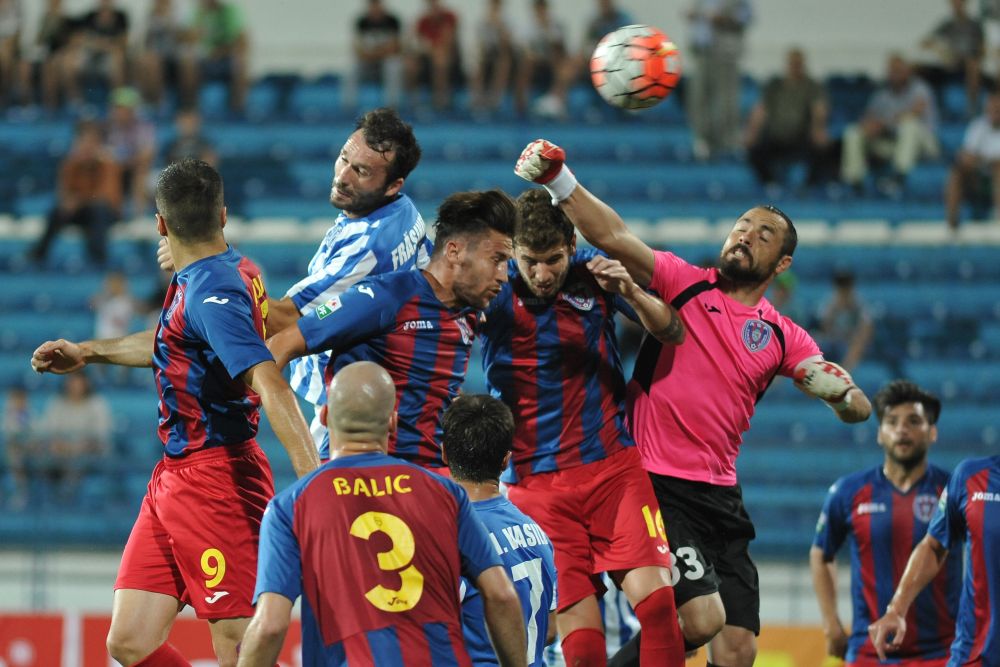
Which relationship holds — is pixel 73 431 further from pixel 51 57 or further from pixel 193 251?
pixel 193 251

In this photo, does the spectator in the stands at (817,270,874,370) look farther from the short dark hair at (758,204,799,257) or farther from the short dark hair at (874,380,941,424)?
the short dark hair at (758,204,799,257)

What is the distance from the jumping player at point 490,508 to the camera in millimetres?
4918

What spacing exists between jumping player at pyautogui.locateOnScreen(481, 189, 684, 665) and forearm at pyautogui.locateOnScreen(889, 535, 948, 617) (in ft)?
4.49

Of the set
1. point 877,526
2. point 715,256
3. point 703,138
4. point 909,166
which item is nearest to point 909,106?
point 909,166

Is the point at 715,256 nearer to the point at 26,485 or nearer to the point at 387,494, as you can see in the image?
the point at 26,485

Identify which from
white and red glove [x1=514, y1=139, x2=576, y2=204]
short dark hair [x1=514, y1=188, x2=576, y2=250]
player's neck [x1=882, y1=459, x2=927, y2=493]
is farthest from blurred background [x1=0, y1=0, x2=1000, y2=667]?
white and red glove [x1=514, y1=139, x2=576, y2=204]

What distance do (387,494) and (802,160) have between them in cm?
1265

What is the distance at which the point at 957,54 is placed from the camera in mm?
16594

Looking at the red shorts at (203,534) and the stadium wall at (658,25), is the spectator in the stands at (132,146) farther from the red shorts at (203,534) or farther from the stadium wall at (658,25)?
the red shorts at (203,534)

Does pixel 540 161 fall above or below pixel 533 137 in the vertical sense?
above

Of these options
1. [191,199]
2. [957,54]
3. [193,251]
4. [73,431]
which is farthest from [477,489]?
[957,54]

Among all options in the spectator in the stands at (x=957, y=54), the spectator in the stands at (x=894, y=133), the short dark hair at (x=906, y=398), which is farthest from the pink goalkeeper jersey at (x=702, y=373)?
the spectator in the stands at (x=957, y=54)

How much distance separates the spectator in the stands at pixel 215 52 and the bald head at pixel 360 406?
1329cm

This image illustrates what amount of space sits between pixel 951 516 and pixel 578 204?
2434mm
